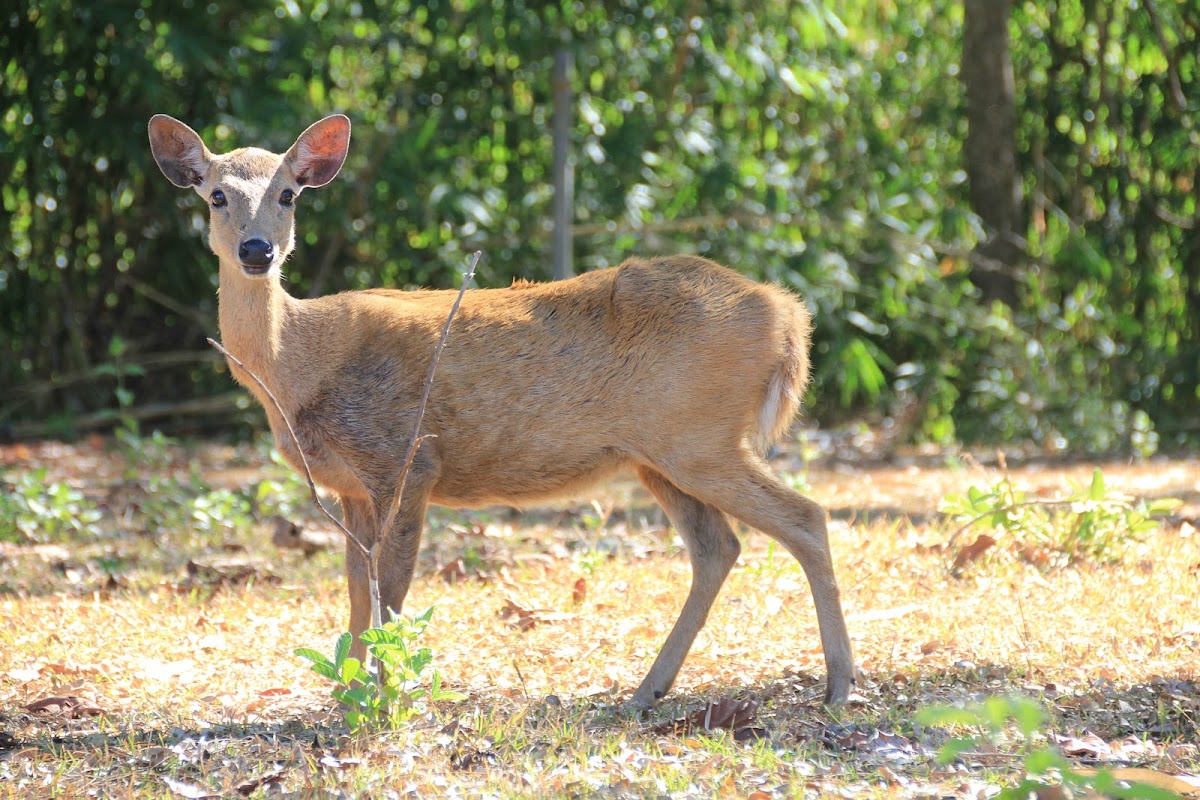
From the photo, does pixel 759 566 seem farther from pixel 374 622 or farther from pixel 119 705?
pixel 119 705

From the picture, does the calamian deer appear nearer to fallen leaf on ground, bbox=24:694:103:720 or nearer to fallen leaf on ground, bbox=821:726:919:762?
fallen leaf on ground, bbox=821:726:919:762

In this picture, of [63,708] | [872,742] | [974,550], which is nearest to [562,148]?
[974,550]

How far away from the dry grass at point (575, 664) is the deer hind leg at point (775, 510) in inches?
13.1

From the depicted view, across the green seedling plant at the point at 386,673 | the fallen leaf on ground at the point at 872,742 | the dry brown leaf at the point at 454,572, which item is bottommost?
the dry brown leaf at the point at 454,572

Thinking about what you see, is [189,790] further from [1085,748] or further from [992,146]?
[992,146]

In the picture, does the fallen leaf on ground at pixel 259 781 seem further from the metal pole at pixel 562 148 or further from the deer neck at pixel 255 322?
the metal pole at pixel 562 148

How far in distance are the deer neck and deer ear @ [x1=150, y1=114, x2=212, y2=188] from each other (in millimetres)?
398

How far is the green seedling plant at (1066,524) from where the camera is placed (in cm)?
552

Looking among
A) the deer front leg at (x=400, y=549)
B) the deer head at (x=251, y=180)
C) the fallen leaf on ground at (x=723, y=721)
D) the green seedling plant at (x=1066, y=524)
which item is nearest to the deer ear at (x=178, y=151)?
the deer head at (x=251, y=180)

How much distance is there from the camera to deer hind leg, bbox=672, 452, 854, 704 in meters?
4.43

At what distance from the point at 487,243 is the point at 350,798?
648cm

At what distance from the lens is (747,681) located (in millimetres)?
4480

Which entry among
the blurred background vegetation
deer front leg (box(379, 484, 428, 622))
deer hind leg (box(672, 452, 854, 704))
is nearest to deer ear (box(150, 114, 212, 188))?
deer front leg (box(379, 484, 428, 622))

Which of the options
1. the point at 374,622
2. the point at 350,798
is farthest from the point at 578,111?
the point at 350,798
